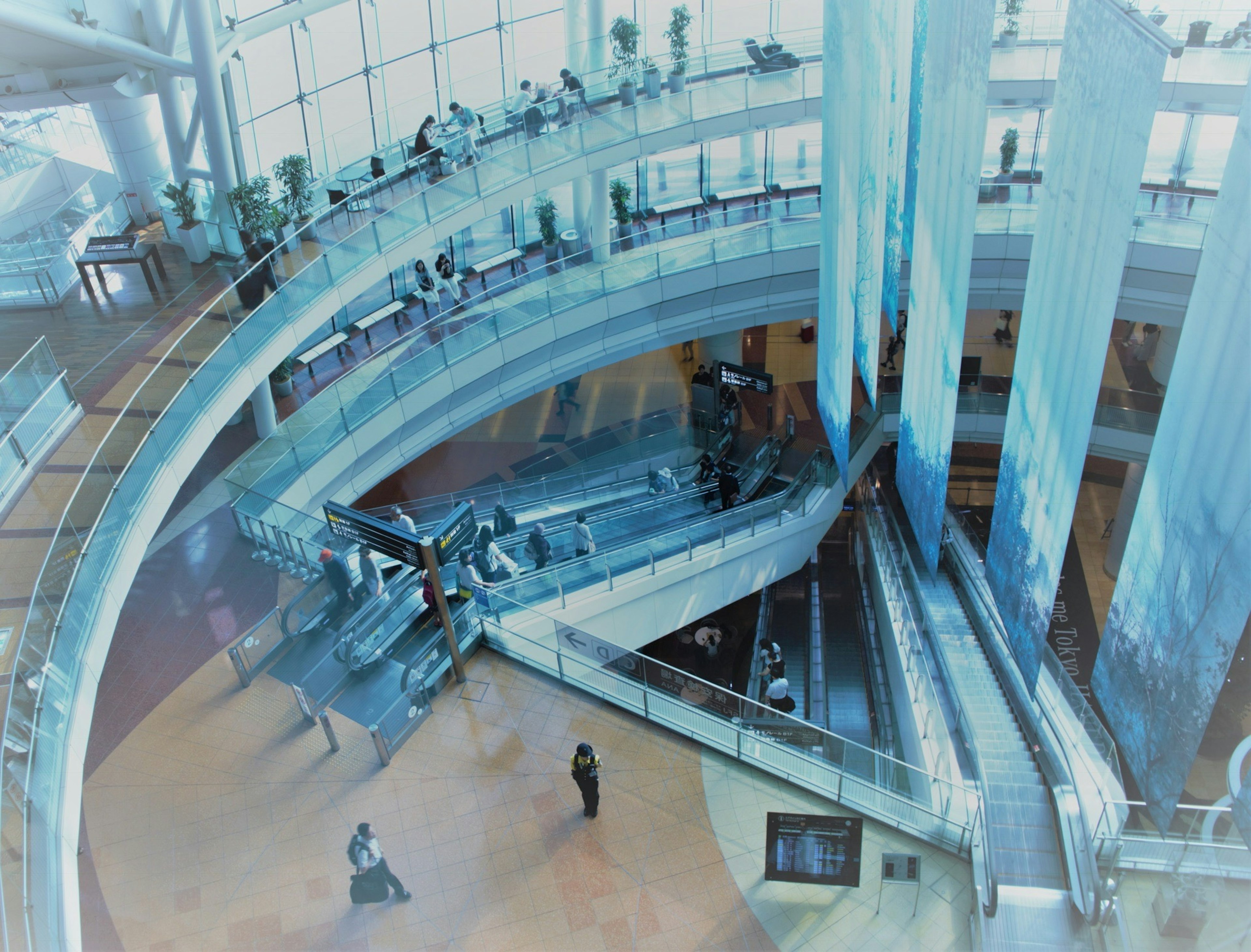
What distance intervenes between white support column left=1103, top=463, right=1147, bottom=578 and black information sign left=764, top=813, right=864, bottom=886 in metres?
11.9

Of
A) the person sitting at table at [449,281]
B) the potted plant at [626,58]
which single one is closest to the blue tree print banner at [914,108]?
the potted plant at [626,58]

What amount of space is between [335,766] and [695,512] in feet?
24.7

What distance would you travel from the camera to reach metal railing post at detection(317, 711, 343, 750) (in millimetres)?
10180

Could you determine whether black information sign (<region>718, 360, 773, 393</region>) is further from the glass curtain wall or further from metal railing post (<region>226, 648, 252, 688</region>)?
metal railing post (<region>226, 648, 252, 688</region>)

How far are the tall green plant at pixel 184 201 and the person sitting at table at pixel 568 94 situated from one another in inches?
234

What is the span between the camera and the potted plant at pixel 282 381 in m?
15.4

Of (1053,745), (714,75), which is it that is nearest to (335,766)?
(1053,745)

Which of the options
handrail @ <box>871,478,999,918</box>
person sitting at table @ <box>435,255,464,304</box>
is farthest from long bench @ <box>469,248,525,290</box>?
handrail @ <box>871,478,999,918</box>

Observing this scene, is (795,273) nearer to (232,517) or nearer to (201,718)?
(232,517)

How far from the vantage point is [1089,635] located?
1680 cm

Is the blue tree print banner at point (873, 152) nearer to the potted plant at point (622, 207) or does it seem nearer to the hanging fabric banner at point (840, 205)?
the hanging fabric banner at point (840, 205)

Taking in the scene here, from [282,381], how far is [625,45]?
28.0 feet

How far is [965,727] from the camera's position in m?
10.6

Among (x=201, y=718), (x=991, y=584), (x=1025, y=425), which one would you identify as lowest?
(x=201, y=718)
